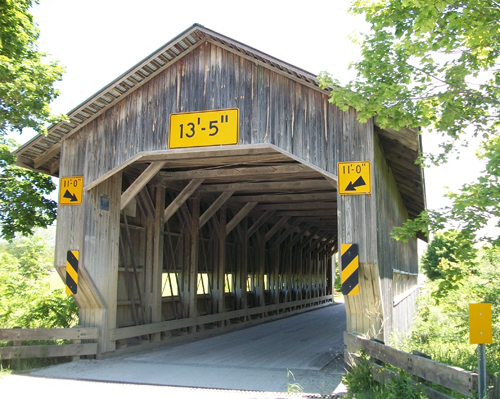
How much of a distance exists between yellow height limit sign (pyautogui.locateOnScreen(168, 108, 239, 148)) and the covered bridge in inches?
0.7

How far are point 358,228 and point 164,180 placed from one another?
5.68m

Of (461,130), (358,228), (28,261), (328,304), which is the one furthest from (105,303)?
(328,304)

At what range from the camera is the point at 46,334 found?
849 cm

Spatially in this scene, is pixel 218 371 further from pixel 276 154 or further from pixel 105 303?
pixel 276 154

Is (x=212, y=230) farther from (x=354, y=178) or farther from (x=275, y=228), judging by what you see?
(x=354, y=178)

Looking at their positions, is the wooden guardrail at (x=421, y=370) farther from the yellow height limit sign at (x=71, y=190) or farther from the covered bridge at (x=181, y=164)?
the yellow height limit sign at (x=71, y=190)

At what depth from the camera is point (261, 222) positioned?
17531 mm

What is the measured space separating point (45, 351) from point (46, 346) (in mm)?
81

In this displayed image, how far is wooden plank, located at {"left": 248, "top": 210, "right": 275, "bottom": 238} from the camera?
1708 cm

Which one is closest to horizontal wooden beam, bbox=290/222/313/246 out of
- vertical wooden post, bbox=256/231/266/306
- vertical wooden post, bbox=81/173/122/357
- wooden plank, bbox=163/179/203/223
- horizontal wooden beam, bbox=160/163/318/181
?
vertical wooden post, bbox=256/231/266/306

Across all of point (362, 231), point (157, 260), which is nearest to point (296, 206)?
point (157, 260)

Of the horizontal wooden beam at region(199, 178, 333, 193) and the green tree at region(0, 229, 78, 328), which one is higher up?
the horizontal wooden beam at region(199, 178, 333, 193)

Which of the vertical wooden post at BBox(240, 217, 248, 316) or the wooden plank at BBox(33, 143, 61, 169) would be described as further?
the vertical wooden post at BBox(240, 217, 248, 316)

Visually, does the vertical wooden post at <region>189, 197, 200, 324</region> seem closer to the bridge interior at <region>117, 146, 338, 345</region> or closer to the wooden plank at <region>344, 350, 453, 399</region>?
the bridge interior at <region>117, 146, 338, 345</region>
